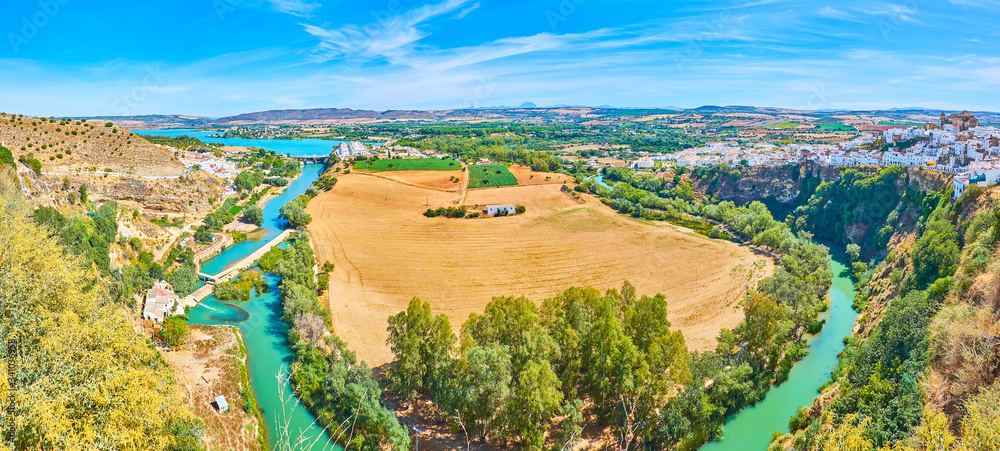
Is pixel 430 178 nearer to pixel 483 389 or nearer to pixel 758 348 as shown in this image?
pixel 758 348

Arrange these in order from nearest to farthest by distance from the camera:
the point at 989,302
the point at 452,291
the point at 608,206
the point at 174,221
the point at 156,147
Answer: the point at 989,302, the point at 452,291, the point at 174,221, the point at 156,147, the point at 608,206

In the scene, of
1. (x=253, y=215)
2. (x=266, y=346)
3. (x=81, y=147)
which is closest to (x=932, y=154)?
(x=266, y=346)

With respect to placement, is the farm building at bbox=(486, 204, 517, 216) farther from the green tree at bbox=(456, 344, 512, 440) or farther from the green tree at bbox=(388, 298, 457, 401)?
the green tree at bbox=(456, 344, 512, 440)

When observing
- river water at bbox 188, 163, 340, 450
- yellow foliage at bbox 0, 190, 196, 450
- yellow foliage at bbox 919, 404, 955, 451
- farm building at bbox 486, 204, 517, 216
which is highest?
yellow foliage at bbox 0, 190, 196, 450

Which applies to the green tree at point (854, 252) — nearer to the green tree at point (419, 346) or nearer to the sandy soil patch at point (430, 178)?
the green tree at point (419, 346)

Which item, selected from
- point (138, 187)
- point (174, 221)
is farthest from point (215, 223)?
point (138, 187)

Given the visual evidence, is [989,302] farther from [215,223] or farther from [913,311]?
[215,223]

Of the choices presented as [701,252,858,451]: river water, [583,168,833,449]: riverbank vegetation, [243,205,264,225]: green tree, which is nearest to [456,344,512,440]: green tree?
[583,168,833,449]: riverbank vegetation

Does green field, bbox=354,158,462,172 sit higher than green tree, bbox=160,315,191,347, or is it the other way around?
green field, bbox=354,158,462,172
